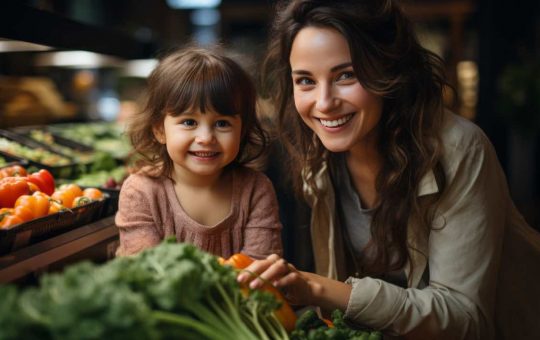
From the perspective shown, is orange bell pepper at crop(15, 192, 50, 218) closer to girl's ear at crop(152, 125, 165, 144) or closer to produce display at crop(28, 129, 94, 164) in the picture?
girl's ear at crop(152, 125, 165, 144)

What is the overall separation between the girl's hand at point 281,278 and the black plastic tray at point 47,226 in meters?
0.93

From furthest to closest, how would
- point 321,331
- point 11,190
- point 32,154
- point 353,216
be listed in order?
point 32,154
point 353,216
point 11,190
point 321,331

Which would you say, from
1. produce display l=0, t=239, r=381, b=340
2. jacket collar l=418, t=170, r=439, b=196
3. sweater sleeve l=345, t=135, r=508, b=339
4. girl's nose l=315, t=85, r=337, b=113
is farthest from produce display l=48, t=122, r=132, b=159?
produce display l=0, t=239, r=381, b=340

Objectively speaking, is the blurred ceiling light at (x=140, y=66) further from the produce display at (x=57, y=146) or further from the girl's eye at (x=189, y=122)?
the girl's eye at (x=189, y=122)

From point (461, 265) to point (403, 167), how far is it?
431 mm

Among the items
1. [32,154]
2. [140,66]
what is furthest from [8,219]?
[140,66]

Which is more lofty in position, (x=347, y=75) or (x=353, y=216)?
(x=347, y=75)

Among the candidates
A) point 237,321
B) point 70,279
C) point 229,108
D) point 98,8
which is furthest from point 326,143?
point 98,8

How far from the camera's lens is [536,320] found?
2.34 metres

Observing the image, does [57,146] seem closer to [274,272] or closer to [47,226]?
[47,226]

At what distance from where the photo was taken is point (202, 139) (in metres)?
2.14

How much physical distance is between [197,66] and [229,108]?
216mm

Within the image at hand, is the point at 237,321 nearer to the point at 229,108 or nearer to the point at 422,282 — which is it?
the point at 229,108

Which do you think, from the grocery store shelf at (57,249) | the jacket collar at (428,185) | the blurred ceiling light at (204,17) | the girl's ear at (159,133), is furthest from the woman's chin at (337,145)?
the blurred ceiling light at (204,17)
